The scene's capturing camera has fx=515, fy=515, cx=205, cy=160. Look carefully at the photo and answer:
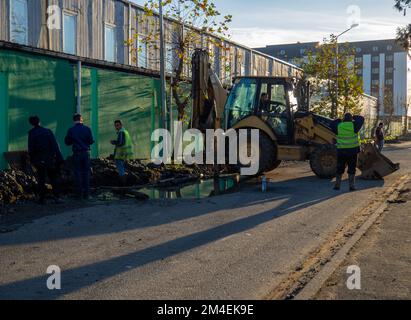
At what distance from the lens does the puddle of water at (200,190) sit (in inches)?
497

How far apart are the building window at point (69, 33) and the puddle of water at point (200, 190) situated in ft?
23.9

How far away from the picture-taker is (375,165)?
15.5m

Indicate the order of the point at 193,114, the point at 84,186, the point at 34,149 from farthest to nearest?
the point at 193,114
the point at 84,186
the point at 34,149

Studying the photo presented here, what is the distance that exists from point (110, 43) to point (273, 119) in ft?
27.7

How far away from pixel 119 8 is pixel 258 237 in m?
15.8

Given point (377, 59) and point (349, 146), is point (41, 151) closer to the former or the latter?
point (349, 146)

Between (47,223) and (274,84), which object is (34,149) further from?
(274,84)

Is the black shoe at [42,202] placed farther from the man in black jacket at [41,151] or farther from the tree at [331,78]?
the tree at [331,78]

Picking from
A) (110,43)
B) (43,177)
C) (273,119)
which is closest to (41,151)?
(43,177)

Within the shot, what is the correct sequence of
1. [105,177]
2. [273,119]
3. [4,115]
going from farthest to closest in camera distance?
[273,119]
[105,177]
[4,115]

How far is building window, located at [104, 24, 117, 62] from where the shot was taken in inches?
811

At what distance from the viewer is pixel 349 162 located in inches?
517

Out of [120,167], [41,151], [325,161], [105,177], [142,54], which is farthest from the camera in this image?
[142,54]
